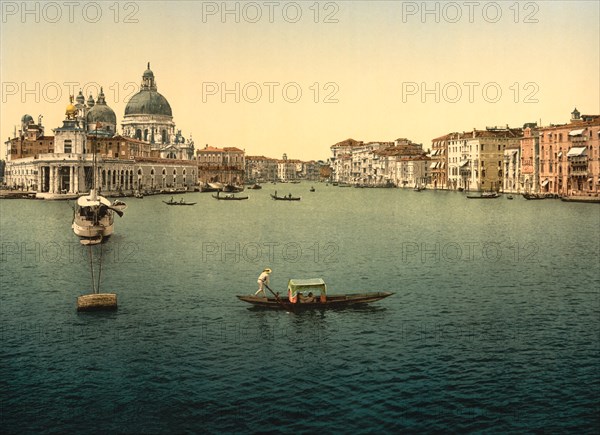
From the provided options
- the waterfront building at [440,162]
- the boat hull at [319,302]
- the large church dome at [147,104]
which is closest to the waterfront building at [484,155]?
the waterfront building at [440,162]

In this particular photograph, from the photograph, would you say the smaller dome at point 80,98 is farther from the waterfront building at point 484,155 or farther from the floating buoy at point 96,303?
the floating buoy at point 96,303

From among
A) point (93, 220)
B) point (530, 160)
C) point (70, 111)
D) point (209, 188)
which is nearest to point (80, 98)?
point (70, 111)

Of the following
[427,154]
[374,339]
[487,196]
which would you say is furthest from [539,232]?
[427,154]

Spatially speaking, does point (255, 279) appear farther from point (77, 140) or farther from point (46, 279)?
point (77, 140)

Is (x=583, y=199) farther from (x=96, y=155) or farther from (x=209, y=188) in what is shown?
(x=209, y=188)

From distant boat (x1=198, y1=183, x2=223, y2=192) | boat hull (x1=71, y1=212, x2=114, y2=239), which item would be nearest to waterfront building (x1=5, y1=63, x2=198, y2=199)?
distant boat (x1=198, y1=183, x2=223, y2=192)
